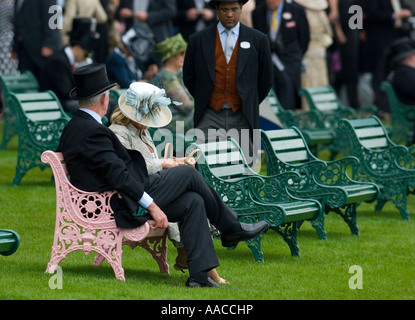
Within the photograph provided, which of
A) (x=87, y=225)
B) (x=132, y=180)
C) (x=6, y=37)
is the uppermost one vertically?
(x=132, y=180)

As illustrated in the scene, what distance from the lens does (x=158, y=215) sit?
8.15m

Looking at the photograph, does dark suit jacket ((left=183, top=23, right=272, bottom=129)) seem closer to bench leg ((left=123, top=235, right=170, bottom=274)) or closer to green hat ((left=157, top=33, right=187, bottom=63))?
green hat ((left=157, top=33, right=187, bottom=63))

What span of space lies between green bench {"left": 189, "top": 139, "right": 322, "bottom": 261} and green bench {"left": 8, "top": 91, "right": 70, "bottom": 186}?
12.0 ft

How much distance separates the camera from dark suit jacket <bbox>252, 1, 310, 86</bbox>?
55.7 ft

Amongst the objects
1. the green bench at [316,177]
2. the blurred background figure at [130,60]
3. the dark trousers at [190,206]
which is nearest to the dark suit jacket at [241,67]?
the green bench at [316,177]

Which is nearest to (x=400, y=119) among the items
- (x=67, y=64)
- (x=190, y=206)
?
(x=67, y=64)

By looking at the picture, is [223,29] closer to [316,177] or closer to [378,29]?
[316,177]

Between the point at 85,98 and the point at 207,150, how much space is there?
71.3 inches

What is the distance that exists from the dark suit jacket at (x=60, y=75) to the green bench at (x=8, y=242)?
6372mm

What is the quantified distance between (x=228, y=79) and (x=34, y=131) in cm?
322
